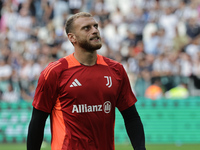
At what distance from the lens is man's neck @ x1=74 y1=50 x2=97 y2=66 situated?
16.1 ft

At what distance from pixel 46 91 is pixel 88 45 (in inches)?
25.4

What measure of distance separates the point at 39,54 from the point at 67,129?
12748 mm

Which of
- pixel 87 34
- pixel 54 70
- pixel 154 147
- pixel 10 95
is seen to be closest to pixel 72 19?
pixel 87 34

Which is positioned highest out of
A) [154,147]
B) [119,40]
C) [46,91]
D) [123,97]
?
[46,91]

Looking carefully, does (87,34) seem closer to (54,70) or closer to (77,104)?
(54,70)

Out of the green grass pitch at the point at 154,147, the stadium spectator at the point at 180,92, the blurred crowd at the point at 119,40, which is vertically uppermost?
the blurred crowd at the point at 119,40

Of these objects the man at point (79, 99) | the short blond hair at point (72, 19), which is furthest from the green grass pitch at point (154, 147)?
the short blond hair at point (72, 19)

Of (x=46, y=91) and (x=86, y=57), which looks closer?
(x=46, y=91)

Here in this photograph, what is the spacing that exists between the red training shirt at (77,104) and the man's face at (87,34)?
23 centimetres

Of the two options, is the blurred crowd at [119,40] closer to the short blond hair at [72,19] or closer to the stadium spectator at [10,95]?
the stadium spectator at [10,95]

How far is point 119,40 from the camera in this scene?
17.3 m

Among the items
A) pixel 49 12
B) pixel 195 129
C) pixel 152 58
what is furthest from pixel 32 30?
pixel 195 129

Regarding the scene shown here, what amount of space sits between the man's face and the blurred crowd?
1050 cm

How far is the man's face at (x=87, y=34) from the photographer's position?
4.77 m
